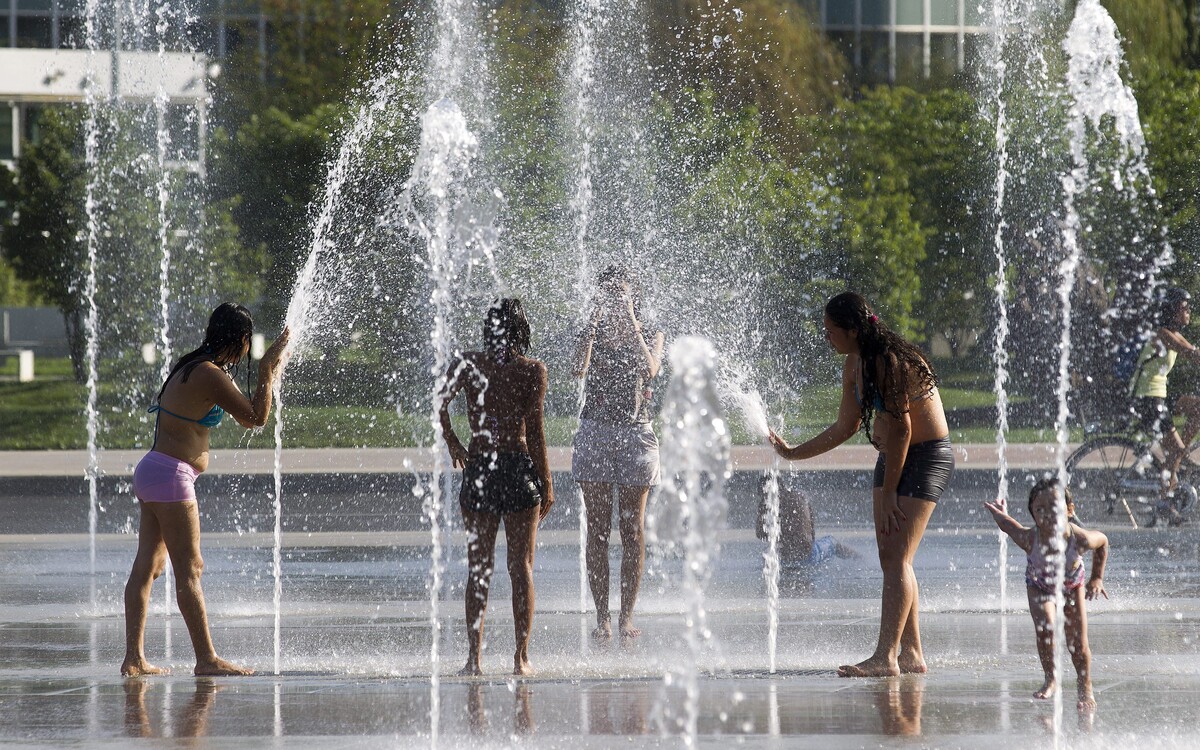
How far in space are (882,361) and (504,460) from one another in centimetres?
160

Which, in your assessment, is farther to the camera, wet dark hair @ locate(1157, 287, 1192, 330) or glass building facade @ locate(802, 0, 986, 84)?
glass building facade @ locate(802, 0, 986, 84)

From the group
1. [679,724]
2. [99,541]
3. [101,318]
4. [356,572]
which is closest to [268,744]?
[679,724]

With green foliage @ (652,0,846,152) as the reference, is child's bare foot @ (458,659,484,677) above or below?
below

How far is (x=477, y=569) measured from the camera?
707cm

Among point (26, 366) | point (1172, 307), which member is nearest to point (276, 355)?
point (1172, 307)

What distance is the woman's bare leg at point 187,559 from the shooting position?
278 inches

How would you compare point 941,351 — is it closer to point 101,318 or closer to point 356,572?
point 101,318

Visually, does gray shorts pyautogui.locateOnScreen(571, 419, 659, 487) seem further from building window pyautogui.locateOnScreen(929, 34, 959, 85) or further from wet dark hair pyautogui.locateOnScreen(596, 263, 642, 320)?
building window pyautogui.locateOnScreen(929, 34, 959, 85)

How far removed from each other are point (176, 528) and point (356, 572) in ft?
13.1

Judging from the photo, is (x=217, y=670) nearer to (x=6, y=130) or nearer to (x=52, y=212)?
(x=52, y=212)

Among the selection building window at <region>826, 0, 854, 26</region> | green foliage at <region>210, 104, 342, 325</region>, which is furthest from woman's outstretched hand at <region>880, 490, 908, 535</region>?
building window at <region>826, 0, 854, 26</region>

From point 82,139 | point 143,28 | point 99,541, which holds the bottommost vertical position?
point 99,541

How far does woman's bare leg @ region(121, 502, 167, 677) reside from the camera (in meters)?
7.19

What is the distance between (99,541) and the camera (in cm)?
1296
